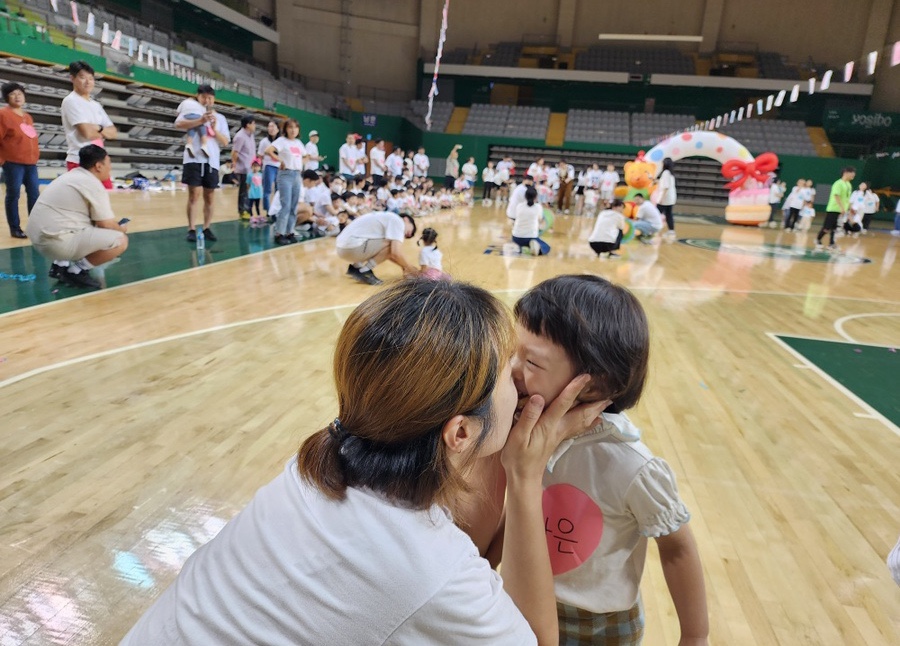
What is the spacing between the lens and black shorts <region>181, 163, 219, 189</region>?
589cm

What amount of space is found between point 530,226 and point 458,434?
23.2ft

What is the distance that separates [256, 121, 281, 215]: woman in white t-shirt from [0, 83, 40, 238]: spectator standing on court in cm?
232

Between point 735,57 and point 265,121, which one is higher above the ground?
point 735,57

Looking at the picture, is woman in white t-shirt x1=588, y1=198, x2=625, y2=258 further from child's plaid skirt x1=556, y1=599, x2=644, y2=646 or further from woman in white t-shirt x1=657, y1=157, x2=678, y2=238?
child's plaid skirt x1=556, y1=599, x2=644, y2=646

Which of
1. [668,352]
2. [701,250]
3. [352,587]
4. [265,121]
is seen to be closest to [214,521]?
[352,587]

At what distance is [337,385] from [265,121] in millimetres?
17865

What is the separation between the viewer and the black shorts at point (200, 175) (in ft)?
19.3

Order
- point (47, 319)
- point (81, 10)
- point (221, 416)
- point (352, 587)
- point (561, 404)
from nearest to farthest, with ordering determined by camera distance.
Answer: point (352, 587) < point (561, 404) < point (221, 416) < point (47, 319) < point (81, 10)

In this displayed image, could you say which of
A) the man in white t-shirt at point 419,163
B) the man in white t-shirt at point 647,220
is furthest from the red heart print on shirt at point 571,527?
the man in white t-shirt at point 419,163

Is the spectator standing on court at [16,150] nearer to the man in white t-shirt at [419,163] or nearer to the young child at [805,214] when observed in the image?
the man in white t-shirt at [419,163]

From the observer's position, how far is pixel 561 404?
2.98ft

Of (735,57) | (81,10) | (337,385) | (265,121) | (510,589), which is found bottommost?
(510,589)

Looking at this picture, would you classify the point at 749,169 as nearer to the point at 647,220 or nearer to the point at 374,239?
the point at 647,220

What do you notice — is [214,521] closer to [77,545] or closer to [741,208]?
[77,545]
